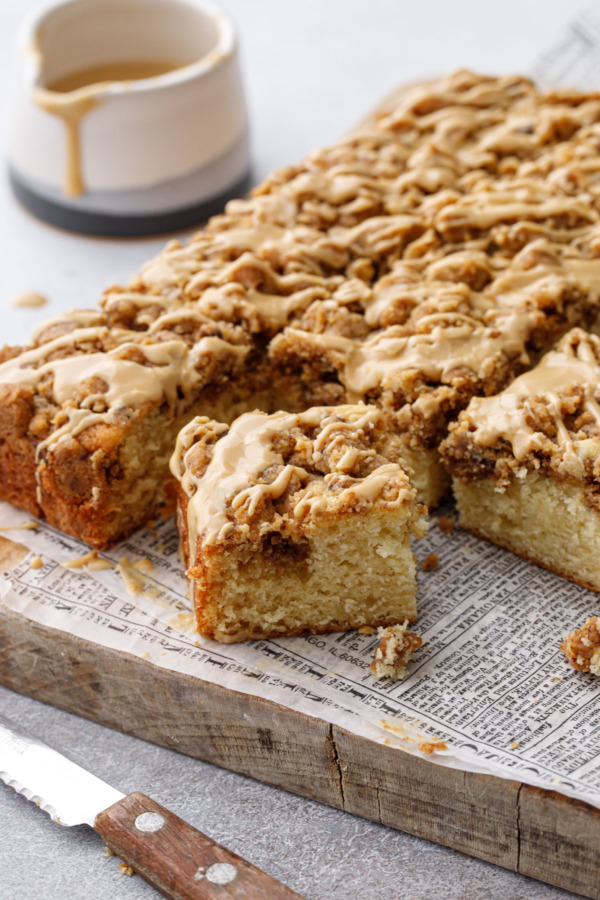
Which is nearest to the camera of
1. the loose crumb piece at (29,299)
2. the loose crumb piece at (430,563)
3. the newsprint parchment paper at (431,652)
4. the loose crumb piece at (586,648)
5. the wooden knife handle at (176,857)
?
the wooden knife handle at (176,857)

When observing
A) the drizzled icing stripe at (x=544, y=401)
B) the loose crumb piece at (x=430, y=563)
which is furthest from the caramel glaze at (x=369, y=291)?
the loose crumb piece at (x=430, y=563)

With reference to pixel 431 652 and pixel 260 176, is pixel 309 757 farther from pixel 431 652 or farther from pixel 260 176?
pixel 260 176

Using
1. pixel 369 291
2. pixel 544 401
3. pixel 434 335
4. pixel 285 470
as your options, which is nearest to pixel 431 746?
pixel 285 470

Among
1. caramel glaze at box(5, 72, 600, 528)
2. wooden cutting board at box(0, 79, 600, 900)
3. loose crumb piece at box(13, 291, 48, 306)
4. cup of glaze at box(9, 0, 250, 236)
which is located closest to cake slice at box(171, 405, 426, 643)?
wooden cutting board at box(0, 79, 600, 900)

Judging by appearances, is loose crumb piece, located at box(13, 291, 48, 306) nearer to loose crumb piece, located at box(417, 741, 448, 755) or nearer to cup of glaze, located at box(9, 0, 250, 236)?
cup of glaze, located at box(9, 0, 250, 236)

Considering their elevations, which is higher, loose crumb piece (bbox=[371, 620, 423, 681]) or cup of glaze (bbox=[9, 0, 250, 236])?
cup of glaze (bbox=[9, 0, 250, 236])

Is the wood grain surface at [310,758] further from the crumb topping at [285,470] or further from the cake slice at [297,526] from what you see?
the crumb topping at [285,470]
